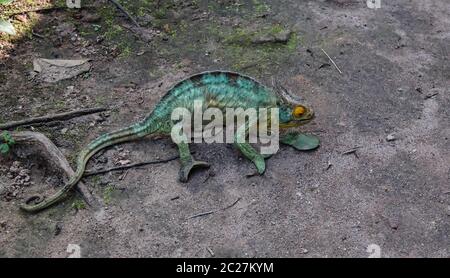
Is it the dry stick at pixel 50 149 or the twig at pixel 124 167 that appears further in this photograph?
the twig at pixel 124 167

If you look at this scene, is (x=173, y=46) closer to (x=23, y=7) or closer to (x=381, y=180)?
(x=23, y=7)

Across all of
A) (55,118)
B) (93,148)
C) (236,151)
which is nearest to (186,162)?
(236,151)

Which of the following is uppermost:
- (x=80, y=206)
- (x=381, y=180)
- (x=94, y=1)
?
(x=94, y=1)

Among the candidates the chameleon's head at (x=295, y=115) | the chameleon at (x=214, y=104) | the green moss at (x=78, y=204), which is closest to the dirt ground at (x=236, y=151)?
the green moss at (x=78, y=204)

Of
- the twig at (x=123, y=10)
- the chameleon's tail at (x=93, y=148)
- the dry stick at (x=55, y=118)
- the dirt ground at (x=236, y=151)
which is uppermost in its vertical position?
the twig at (x=123, y=10)

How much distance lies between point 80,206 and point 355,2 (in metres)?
5.17

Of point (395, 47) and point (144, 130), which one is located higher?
point (144, 130)

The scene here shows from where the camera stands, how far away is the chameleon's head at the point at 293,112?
4.99 meters

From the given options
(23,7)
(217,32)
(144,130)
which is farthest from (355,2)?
(23,7)

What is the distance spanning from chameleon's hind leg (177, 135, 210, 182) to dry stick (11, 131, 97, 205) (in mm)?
837

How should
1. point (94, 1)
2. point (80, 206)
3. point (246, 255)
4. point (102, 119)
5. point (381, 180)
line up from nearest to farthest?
point (246, 255), point (80, 206), point (381, 180), point (102, 119), point (94, 1)

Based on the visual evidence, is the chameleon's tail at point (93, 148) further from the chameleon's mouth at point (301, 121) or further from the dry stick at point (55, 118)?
the chameleon's mouth at point (301, 121)

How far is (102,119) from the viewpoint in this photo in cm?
547

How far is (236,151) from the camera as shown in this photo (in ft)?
16.9
